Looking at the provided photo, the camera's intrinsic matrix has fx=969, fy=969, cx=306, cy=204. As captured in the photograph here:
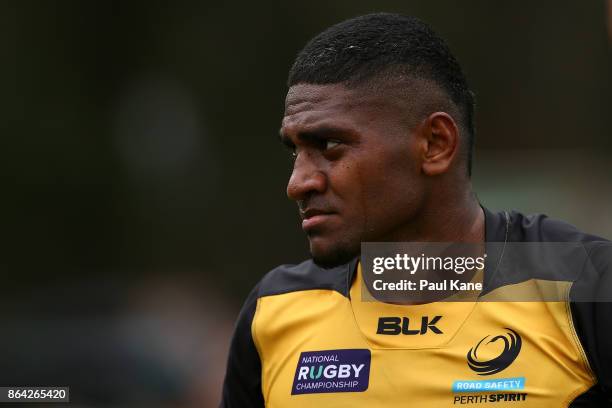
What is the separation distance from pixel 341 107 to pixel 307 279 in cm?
69

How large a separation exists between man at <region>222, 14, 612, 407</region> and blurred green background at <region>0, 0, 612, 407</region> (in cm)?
792

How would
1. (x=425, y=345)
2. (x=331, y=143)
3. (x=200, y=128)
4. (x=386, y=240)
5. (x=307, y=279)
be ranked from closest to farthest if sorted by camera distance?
(x=425, y=345), (x=331, y=143), (x=386, y=240), (x=307, y=279), (x=200, y=128)

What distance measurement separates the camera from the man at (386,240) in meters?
3.16

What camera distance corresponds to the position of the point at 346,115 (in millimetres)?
3379

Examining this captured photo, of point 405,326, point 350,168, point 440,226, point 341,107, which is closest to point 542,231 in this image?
point 440,226

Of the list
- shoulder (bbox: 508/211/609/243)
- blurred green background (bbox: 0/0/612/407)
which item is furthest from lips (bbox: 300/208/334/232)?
blurred green background (bbox: 0/0/612/407)

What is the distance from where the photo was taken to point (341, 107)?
3.39 meters

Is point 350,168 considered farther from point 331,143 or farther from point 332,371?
point 332,371

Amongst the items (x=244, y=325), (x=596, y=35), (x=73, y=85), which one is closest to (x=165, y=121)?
(x=73, y=85)

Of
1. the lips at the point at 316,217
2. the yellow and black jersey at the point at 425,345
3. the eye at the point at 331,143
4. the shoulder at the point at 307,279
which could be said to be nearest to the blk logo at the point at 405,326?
the yellow and black jersey at the point at 425,345

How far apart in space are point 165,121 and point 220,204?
1.53 meters

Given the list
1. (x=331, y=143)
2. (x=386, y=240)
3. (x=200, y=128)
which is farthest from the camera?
(x=200, y=128)

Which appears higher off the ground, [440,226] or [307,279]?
[440,226]

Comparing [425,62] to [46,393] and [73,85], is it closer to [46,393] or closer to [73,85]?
[46,393]
